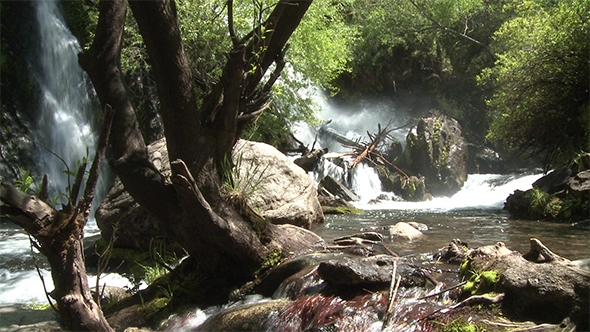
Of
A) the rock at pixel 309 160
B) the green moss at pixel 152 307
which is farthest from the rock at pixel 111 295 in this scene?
the rock at pixel 309 160

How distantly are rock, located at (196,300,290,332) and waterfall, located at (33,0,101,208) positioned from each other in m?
10.1

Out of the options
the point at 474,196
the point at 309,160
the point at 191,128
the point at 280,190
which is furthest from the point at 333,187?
Result: the point at 191,128

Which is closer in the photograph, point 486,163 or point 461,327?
point 461,327

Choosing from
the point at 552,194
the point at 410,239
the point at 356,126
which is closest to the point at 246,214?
the point at 410,239

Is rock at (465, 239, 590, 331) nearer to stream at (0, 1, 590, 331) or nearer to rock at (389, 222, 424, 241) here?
stream at (0, 1, 590, 331)

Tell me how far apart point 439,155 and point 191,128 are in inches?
619

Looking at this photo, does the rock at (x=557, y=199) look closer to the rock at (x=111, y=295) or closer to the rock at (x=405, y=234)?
the rock at (x=405, y=234)

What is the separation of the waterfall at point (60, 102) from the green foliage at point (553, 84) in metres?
12.7

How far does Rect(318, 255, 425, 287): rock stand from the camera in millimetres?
4160

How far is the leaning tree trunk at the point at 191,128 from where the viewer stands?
405cm

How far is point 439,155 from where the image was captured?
60.4 ft

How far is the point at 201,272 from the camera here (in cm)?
494

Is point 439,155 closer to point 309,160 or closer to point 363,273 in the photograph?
point 309,160

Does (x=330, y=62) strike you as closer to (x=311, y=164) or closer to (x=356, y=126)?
(x=311, y=164)
